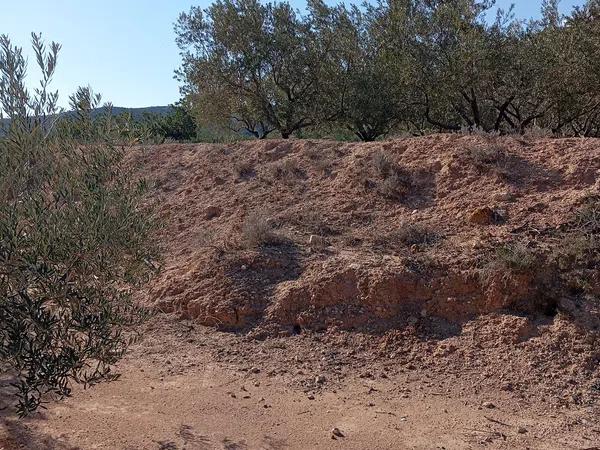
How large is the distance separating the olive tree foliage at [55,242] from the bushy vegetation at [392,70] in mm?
9064

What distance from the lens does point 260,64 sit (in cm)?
1603

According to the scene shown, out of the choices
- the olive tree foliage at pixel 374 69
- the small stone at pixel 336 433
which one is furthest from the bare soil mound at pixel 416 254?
the olive tree foliage at pixel 374 69

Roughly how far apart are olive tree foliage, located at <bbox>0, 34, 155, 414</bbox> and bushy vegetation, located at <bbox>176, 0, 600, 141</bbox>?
906cm

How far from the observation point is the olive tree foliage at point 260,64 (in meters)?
15.9

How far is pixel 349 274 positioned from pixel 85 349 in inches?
166

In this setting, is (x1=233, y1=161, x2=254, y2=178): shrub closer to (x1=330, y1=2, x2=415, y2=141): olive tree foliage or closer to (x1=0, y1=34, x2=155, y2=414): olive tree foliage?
(x1=330, y1=2, x2=415, y2=141): olive tree foliage

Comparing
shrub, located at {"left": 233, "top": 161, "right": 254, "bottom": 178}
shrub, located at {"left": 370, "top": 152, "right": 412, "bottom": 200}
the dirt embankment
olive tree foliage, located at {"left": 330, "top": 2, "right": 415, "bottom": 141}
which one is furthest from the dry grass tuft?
olive tree foliage, located at {"left": 330, "top": 2, "right": 415, "bottom": 141}

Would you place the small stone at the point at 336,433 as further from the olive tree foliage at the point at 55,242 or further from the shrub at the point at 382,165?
the shrub at the point at 382,165

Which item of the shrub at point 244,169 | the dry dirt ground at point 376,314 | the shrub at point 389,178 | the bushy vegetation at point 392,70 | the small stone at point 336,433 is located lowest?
the small stone at point 336,433

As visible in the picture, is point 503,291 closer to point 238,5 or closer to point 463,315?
point 463,315

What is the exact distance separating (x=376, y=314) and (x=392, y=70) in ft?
27.0

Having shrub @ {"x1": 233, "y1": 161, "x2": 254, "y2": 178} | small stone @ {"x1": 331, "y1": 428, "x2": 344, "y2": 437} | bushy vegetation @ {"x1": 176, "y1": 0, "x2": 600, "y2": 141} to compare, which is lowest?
small stone @ {"x1": 331, "y1": 428, "x2": 344, "y2": 437}

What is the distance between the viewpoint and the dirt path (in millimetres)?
5094

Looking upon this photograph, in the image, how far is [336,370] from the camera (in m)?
6.62
